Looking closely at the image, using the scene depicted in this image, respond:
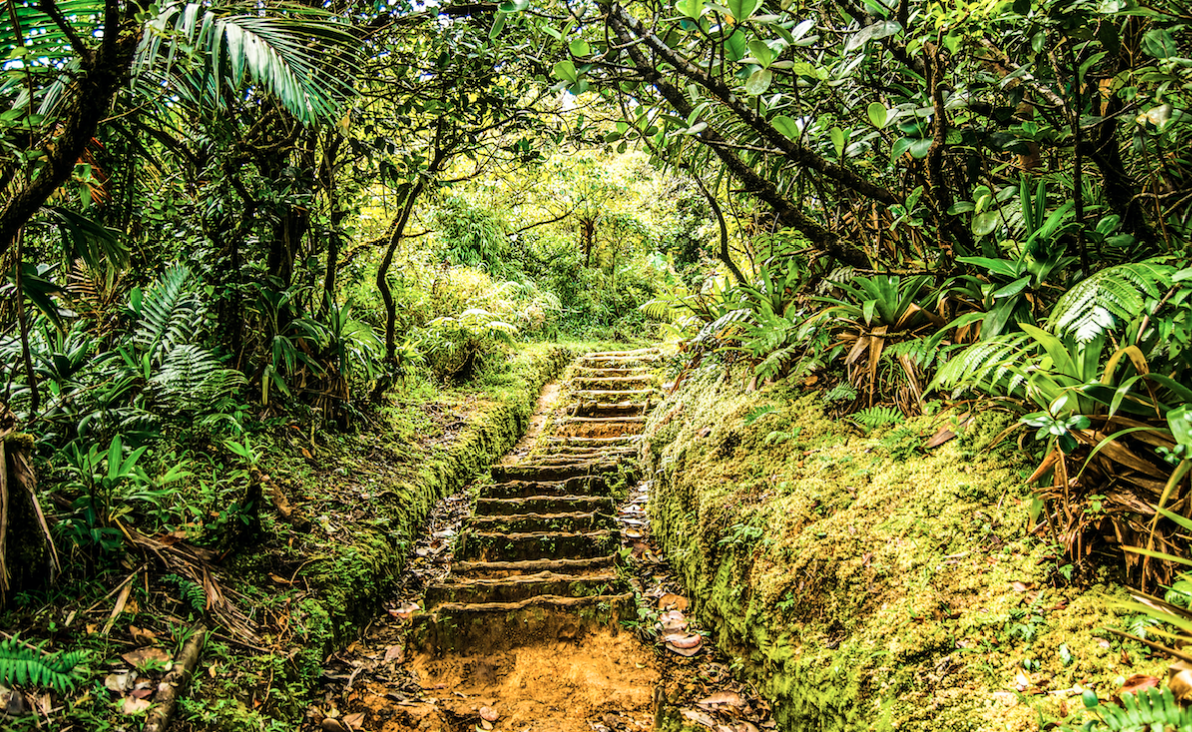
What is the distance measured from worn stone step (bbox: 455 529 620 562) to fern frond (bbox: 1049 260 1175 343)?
3010mm

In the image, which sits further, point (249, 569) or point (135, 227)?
point (135, 227)

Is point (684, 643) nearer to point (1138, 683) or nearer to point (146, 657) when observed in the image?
point (1138, 683)

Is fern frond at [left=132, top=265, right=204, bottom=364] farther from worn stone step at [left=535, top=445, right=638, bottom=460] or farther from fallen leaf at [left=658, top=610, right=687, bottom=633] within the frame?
worn stone step at [left=535, top=445, right=638, bottom=460]

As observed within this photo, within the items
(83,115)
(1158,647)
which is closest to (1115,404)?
(1158,647)

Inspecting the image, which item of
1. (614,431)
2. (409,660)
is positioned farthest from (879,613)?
(614,431)

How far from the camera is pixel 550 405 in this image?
8336 millimetres

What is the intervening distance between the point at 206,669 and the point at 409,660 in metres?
1.02

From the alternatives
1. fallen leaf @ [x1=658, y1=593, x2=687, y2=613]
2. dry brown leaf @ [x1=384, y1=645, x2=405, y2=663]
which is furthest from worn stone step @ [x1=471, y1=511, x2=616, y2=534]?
dry brown leaf @ [x1=384, y1=645, x2=405, y2=663]

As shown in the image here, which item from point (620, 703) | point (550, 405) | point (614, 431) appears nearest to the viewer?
point (620, 703)

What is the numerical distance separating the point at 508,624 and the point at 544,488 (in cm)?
173

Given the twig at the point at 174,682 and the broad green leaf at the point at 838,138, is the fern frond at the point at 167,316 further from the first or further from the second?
the broad green leaf at the point at 838,138

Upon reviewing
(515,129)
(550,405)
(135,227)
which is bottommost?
(550,405)

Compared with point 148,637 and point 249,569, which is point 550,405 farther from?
point 148,637

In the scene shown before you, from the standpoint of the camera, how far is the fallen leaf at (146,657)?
7.03ft
